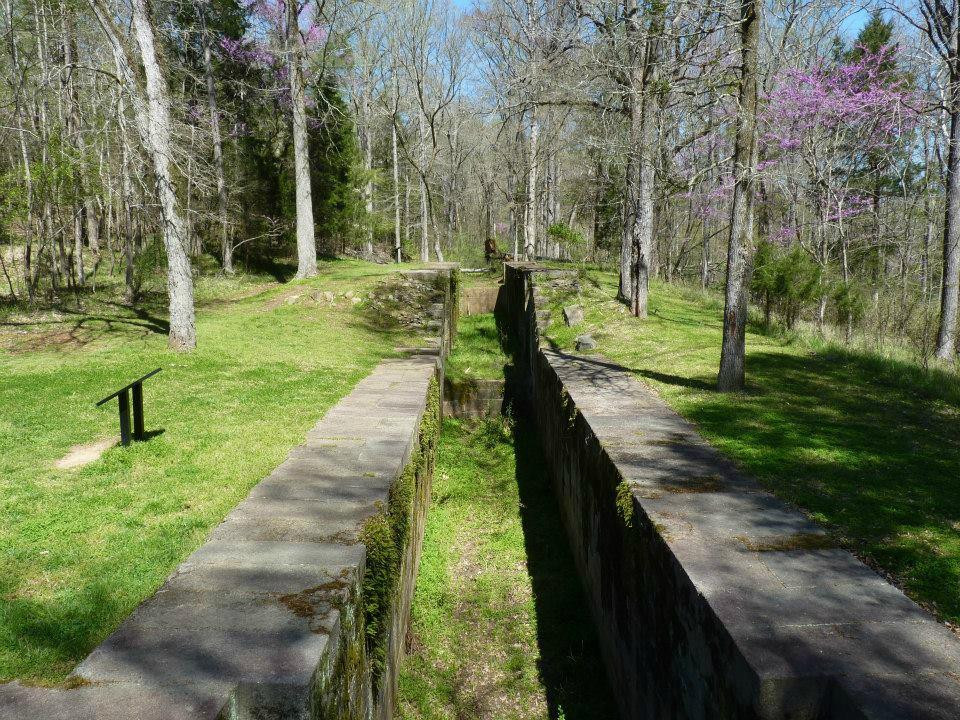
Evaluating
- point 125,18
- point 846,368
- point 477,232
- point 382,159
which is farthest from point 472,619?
point 477,232

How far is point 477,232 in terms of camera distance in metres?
43.6

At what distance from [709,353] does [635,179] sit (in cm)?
466

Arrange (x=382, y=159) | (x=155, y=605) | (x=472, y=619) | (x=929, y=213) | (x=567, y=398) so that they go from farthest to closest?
(x=382, y=159) → (x=929, y=213) → (x=567, y=398) → (x=472, y=619) → (x=155, y=605)

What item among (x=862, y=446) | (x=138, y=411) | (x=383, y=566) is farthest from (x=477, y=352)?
(x=383, y=566)

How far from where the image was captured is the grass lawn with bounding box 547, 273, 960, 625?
3.52 meters

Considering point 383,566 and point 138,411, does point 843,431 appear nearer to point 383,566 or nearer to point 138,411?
point 383,566

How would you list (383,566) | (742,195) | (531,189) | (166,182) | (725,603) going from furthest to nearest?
1. (531,189)
2. (166,182)
3. (742,195)
4. (383,566)
5. (725,603)

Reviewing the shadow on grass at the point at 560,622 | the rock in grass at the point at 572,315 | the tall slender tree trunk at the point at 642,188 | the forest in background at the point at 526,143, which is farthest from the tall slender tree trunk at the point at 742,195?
the rock in grass at the point at 572,315

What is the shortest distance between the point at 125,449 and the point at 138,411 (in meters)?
0.36

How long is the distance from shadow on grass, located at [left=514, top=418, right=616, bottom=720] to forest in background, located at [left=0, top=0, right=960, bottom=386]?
280cm

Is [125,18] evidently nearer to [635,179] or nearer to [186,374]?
[186,374]

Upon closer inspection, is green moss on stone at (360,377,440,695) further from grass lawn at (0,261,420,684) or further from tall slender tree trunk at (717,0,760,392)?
tall slender tree trunk at (717,0,760,392)

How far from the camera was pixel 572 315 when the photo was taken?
11.7 metres

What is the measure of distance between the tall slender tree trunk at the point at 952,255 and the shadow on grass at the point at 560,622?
6.53 m
